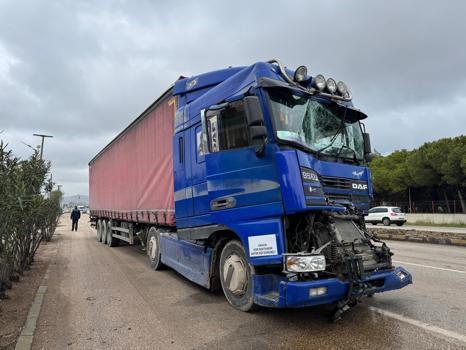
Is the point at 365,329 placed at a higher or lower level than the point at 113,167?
lower

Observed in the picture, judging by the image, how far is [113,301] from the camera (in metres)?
6.07

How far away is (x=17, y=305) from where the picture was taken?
5.84 metres

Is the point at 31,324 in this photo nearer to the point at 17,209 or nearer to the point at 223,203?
the point at 17,209

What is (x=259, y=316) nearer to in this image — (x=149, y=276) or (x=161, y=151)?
(x=149, y=276)

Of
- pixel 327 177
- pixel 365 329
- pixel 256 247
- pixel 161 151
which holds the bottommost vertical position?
pixel 365 329

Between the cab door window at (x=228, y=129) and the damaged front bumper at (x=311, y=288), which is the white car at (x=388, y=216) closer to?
the damaged front bumper at (x=311, y=288)

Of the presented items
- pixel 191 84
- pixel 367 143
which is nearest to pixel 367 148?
pixel 367 143

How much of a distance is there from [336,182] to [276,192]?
1.09m

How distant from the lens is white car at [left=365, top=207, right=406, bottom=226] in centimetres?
2898

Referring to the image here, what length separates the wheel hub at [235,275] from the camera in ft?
16.7

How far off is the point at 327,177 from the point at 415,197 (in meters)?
46.9

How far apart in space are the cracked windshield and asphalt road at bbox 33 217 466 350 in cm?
227

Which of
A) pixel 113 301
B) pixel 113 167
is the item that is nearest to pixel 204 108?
pixel 113 301

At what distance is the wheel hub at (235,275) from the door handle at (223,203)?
0.72m
